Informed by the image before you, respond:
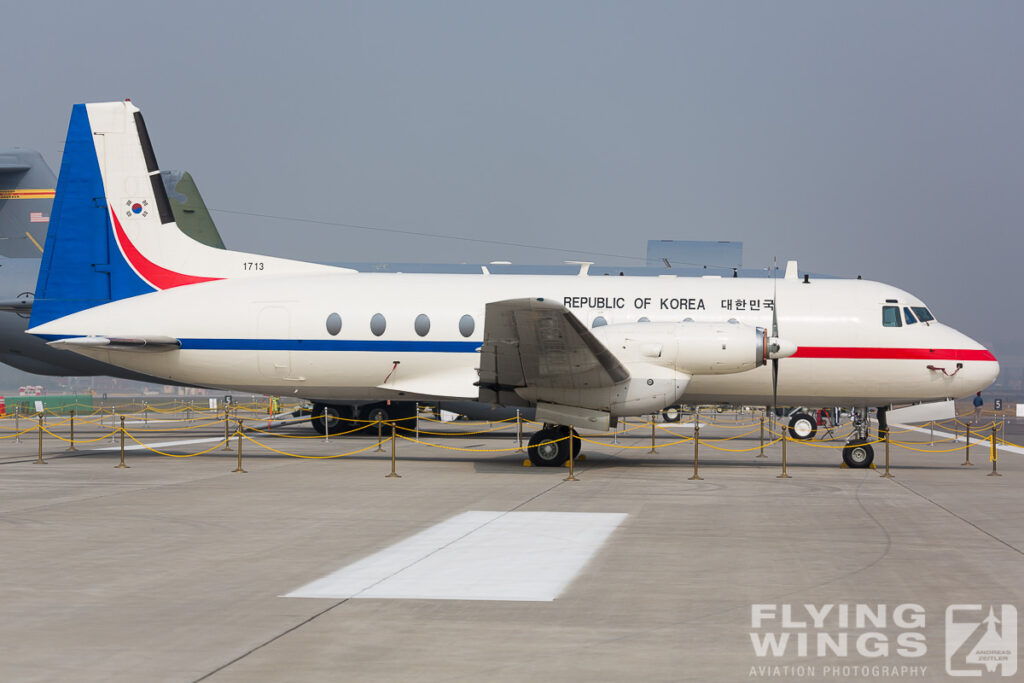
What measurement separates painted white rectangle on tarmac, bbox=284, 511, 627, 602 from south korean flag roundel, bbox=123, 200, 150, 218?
12.4m

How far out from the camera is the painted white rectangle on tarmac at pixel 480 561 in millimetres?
8289

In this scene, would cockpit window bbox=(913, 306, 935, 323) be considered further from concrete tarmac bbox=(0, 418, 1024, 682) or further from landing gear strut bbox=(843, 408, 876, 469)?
concrete tarmac bbox=(0, 418, 1024, 682)

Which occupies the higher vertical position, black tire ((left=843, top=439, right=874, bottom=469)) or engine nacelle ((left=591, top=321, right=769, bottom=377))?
engine nacelle ((left=591, top=321, right=769, bottom=377))

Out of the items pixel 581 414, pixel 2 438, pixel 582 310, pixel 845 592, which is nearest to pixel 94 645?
pixel 845 592

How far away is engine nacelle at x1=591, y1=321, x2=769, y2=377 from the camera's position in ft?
59.9

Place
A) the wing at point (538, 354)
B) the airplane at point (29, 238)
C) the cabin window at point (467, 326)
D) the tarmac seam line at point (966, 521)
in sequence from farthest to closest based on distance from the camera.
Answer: the airplane at point (29, 238)
the cabin window at point (467, 326)
the wing at point (538, 354)
the tarmac seam line at point (966, 521)

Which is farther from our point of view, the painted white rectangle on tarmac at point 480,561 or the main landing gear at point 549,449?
the main landing gear at point 549,449

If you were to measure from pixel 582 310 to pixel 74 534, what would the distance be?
11.8m

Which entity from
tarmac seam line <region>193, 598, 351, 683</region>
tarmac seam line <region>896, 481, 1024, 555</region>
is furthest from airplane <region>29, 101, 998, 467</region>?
tarmac seam line <region>193, 598, 351, 683</region>

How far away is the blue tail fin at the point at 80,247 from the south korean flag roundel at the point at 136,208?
15.3 inches

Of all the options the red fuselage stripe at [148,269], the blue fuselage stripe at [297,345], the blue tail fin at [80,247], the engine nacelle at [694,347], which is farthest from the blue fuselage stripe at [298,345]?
the engine nacelle at [694,347]

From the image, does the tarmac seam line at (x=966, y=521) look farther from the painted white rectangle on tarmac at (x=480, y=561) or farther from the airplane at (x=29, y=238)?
the airplane at (x=29, y=238)

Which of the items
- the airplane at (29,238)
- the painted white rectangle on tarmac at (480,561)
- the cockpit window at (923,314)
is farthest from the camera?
the airplane at (29,238)

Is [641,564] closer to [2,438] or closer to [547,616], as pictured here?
[547,616]
